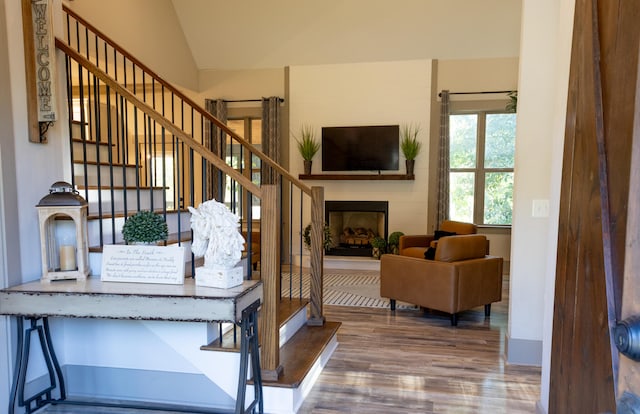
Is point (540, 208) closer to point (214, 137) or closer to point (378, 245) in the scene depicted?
point (378, 245)

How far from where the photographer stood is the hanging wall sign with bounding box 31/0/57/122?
2082 mm

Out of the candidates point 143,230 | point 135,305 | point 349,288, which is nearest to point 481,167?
point 349,288

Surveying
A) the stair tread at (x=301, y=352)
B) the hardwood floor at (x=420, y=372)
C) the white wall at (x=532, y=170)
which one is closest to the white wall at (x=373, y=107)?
the hardwood floor at (x=420, y=372)

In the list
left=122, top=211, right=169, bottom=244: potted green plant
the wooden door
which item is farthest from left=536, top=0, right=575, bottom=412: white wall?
left=122, top=211, right=169, bottom=244: potted green plant

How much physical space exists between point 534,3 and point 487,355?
266 centimetres

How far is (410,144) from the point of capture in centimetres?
643

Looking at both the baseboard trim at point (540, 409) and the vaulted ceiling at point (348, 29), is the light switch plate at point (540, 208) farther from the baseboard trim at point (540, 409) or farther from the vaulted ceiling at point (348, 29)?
the vaulted ceiling at point (348, 29)

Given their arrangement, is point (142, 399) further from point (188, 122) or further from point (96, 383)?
point (188, 122)

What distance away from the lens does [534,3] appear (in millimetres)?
2766

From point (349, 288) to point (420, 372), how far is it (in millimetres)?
2472

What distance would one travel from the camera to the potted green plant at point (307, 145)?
673cm

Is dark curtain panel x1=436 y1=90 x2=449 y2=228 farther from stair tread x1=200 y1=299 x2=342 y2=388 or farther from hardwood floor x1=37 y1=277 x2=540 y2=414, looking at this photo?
stair tread x1=200 y1=299 x2=342 y2=388

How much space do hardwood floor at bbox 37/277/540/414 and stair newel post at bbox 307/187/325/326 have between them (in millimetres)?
341

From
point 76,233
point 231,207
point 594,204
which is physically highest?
point 594,204
